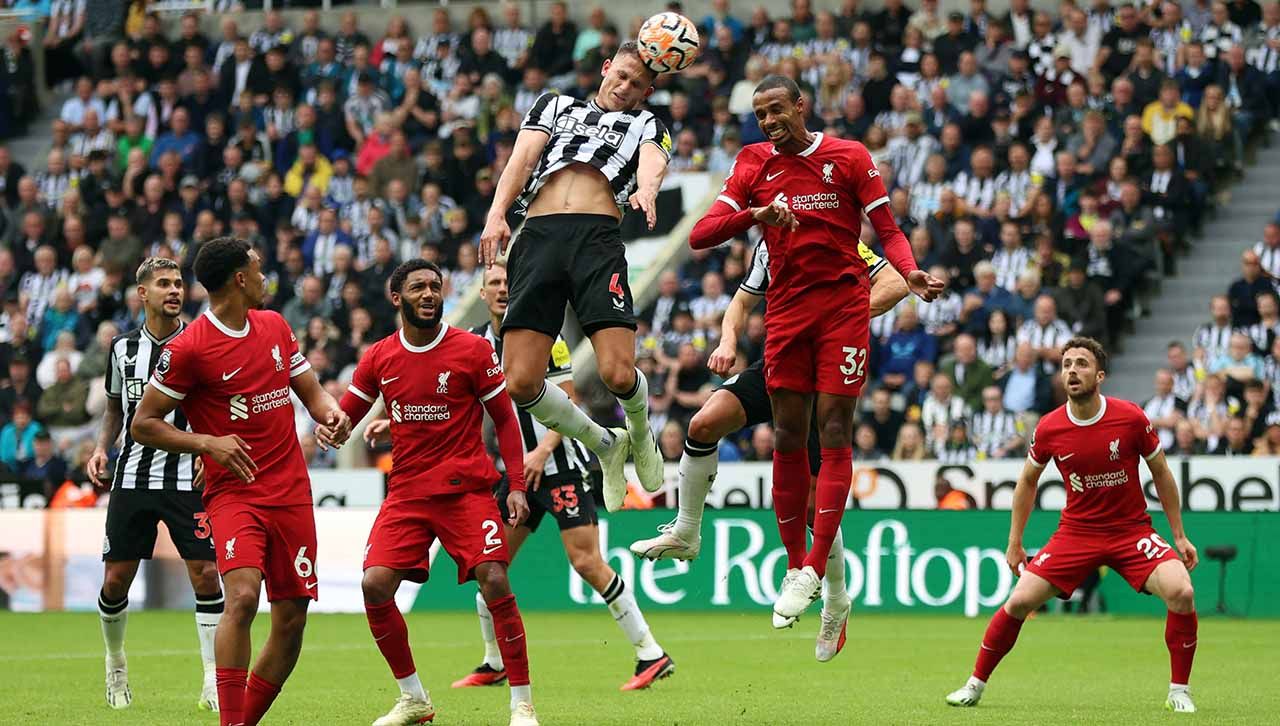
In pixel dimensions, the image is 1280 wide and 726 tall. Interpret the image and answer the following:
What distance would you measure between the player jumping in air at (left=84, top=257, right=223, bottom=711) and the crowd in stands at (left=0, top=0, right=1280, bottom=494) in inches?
394

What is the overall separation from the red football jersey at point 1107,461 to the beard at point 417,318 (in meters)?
3.81

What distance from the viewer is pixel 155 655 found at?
15.5 m

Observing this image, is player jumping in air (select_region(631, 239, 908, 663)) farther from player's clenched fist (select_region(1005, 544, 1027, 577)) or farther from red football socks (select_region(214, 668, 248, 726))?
red football socks (select_region(214, 668, 248, 726))

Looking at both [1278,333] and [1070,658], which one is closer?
[1070,658]

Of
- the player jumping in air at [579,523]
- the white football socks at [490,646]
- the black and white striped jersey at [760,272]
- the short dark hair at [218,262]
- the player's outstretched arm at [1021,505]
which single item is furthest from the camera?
the white football socks at [490,646]

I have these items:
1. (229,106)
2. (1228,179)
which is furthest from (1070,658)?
(229,106)

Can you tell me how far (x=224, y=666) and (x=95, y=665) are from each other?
235 inches

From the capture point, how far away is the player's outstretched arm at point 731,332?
33.9ft

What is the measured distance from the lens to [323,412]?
9.45m

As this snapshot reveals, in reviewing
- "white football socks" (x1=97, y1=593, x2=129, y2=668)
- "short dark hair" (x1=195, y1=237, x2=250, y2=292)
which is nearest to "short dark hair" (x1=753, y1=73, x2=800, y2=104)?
"short dark hair" (x1=195, y1=237, x2=250, y2=292)

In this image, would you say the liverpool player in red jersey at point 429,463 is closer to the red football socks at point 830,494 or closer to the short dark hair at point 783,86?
the red football socks at point 830,494

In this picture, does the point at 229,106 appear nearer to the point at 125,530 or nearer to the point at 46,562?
the point at 46,562

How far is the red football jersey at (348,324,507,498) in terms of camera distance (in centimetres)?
1031

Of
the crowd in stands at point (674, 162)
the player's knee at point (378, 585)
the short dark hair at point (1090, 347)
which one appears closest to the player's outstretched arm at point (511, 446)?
the player's knee at point (378, 585)
